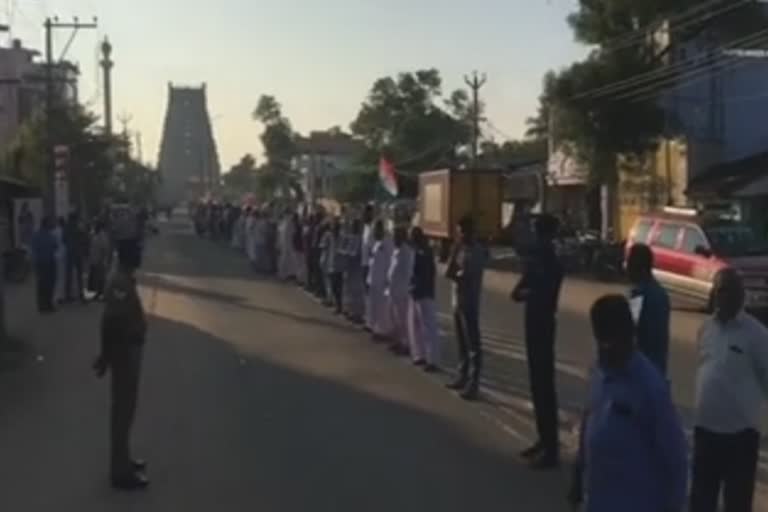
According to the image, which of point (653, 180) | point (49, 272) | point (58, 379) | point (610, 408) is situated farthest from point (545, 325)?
point (653, 180)

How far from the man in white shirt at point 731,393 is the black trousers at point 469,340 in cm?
692

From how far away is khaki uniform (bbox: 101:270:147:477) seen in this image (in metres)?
10.6

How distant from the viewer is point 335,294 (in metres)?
26.2

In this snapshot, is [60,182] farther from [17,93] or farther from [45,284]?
[17,93]

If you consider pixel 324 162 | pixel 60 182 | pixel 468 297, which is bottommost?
pixel 468 297

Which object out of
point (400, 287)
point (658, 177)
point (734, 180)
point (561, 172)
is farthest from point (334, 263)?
point (561, 172)

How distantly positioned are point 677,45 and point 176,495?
38.2 m

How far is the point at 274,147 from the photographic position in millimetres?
152250

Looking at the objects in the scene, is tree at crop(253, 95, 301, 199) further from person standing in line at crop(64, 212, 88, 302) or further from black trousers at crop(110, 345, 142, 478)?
black trousers at crop(110, 345, 142, 478)

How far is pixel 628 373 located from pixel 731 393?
7.62ft

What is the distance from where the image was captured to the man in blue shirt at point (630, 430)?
217 inches

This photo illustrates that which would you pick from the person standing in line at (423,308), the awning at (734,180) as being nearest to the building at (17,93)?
the awning at (734,180)

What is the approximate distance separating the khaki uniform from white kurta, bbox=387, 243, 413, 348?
826cm

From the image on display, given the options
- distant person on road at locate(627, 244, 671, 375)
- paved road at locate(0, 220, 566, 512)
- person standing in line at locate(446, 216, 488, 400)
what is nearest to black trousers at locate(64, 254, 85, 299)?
paved road at locate(0, 220, 566, 512)
